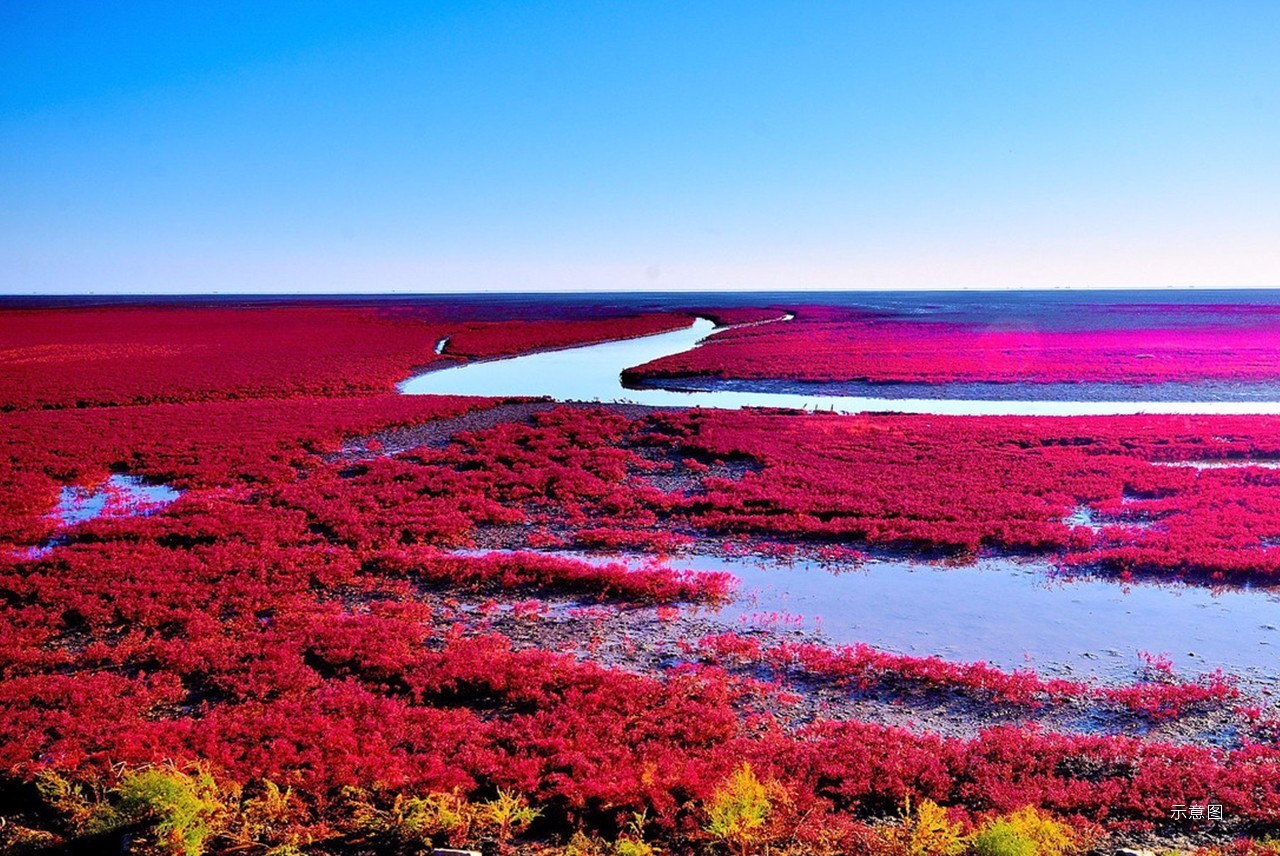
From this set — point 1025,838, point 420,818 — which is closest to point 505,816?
point 420,818

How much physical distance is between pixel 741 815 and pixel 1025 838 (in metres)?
2.28

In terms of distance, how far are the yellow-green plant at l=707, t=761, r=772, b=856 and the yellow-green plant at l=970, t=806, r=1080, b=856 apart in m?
1.78

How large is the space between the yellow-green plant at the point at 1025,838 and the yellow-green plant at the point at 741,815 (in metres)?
1.78

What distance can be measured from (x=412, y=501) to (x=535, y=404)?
15.1 m

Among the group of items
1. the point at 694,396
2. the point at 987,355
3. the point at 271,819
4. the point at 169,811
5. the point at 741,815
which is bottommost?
the point at 271,819

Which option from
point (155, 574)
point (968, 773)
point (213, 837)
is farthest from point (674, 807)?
point (155, 574)

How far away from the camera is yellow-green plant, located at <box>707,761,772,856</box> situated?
277 inches

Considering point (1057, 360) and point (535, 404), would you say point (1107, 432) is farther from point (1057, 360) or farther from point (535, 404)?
point (1057, 360)

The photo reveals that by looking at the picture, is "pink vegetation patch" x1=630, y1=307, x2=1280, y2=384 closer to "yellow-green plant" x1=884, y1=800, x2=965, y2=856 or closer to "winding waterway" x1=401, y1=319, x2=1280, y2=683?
"winding waterway" x1=401, y1=319, x2=1280, y2=683

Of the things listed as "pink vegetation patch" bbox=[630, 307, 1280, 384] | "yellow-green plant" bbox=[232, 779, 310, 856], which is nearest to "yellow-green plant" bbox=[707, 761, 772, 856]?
"yellow-green plant" bbox=[232, 779, 310, 856]

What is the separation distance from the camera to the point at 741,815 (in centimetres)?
724

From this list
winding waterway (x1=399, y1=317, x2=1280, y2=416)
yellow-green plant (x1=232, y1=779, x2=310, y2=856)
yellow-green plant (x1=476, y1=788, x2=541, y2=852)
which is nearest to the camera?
yellow-green plant (x1=232, y1=779, x2=310, y2=856)

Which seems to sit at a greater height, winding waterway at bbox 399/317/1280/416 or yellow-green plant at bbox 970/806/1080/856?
winding waterway at bbox 399/317/1280/416

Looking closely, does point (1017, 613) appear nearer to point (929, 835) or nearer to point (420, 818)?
point (929, 835)
